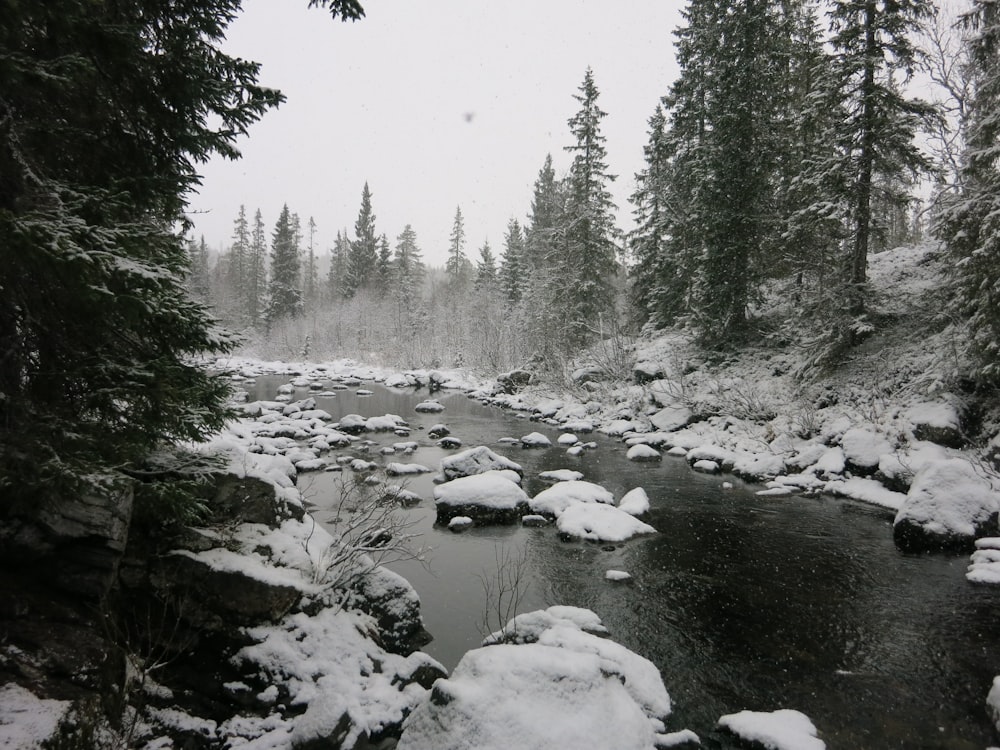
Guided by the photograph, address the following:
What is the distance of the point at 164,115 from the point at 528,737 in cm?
536

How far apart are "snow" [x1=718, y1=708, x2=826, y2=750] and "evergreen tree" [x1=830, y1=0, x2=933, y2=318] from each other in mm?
13016

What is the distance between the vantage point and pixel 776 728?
4191mm

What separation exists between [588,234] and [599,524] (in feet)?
67.3

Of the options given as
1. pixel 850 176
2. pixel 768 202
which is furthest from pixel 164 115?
pixel 768 202

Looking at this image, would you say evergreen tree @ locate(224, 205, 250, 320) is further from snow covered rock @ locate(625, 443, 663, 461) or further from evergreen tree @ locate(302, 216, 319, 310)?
snow covered rock @ locate(625, 443, 663, 461)

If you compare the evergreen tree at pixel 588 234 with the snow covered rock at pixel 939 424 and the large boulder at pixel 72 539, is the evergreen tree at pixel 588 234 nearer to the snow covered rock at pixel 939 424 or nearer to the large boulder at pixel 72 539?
the snow covered rock at pixel 939 424

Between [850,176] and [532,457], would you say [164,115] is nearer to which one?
[532,457]

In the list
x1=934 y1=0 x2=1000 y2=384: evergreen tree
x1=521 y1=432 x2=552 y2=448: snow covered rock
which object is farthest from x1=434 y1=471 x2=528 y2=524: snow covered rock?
x1=934 y1=0 x2=1000 y2=384: evergreen tree

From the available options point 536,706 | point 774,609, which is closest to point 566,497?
point 774,609

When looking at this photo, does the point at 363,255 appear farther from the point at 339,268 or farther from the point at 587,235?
the point at 587,235

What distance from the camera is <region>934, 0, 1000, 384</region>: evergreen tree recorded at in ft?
31.4

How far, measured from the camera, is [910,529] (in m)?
8.18

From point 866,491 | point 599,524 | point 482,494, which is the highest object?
point 866,491

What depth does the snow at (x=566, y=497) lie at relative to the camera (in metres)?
9.64
